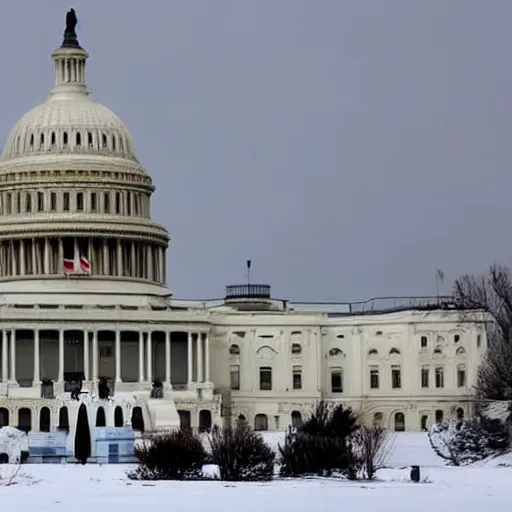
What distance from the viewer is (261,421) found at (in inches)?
7800

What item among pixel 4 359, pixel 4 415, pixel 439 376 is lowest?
pixel 4 415

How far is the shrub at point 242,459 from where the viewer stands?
11975 cm

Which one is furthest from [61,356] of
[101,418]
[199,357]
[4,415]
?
[101,418]

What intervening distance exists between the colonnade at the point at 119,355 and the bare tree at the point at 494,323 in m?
19.5

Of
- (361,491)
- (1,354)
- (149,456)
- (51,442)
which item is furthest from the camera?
(1,354)

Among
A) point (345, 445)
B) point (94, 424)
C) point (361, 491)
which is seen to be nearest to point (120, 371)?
point (94, 424)

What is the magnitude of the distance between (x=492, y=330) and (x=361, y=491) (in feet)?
290

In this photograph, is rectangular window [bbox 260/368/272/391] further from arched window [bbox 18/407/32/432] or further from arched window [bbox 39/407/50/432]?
arched window [bbox 18/407/32/432]

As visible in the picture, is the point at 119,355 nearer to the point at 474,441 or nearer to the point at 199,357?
the point at 199,357

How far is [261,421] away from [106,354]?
13.0 m

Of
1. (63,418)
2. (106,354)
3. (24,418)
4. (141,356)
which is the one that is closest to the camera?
(63,418)

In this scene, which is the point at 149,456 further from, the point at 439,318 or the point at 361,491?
the point at 439,318

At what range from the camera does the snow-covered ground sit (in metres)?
101

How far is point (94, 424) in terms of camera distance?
504 ft
